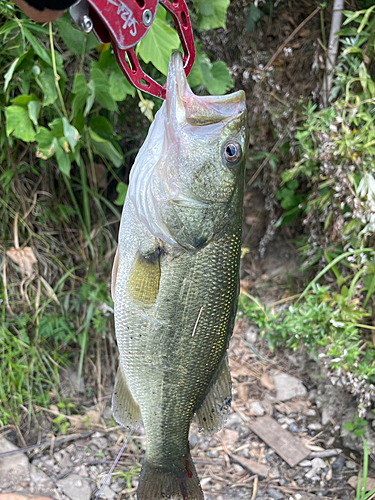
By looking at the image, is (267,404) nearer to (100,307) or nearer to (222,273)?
(100,307)

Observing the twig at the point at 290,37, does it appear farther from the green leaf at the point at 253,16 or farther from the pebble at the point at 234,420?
the pebble at the point at 234,420

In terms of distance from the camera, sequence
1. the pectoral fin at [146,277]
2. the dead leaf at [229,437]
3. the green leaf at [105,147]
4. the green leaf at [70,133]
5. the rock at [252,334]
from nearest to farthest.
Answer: the pectoral fin at [146,277]
the green leaf at [70,133]
the green leaf at [105,147]
the dead leaf at [229,437]
the rock at [252,334]

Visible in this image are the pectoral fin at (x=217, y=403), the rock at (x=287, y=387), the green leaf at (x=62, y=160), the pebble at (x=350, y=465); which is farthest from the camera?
the rock at (x=287, y=387)

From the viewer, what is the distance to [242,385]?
9.54 ft

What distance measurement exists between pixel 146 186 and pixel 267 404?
2058 mm

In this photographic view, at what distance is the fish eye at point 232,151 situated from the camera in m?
1.16

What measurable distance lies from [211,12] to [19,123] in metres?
1.00

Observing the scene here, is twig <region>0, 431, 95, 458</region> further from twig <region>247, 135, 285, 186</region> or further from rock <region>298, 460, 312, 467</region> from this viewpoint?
twig <region>247, 135, 285, 186</region>

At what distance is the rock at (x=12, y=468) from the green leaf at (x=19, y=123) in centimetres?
159

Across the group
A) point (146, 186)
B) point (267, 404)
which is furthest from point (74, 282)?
point (146, 186)

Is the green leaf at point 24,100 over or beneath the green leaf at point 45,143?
over

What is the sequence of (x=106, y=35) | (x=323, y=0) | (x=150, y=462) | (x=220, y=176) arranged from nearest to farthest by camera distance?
(x=106, y=35)
(x=220, y=176)
(x=150, y=462)
(x=323, y=0)

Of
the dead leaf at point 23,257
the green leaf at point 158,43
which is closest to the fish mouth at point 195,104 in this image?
the green leaf at point 158,43

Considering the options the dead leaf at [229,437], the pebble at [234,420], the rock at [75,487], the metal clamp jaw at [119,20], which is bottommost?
the dead leaf at [229,437]
